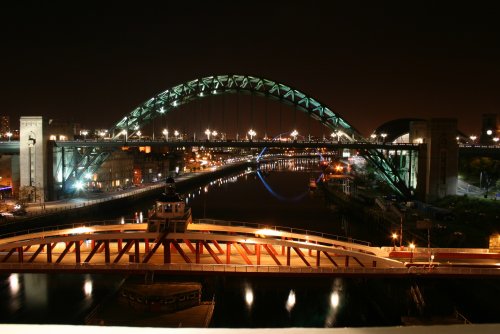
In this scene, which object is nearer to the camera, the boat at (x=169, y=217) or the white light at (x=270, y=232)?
the boat at (x=169, y=217)

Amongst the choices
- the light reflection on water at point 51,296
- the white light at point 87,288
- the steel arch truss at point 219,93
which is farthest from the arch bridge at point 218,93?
the white light at point 87,288

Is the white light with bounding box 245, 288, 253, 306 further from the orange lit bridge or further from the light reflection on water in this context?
the light reflection on water

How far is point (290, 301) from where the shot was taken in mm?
17953

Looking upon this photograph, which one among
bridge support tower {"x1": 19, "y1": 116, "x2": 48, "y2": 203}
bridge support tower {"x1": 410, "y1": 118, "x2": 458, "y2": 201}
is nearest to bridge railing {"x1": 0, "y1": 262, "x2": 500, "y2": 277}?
bridge support tower {"x1": 410, "y1": 118, "x2": 458, "y2": 201}

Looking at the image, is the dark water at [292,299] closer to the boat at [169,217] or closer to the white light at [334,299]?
the white light at [334,299]

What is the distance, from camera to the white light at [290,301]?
681 inches

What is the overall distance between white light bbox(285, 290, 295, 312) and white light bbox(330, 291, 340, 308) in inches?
57.7

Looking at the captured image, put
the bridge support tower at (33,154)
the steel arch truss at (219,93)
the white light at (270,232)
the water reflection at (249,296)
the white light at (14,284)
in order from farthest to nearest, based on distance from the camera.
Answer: the steel arch truss at (219,93), the bridge support tower at (33,154), the white light at (14,284), the white light at (270,232), the water reflection at (249,296)

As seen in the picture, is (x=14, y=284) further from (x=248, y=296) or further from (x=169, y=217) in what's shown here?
(x=248, y=296)

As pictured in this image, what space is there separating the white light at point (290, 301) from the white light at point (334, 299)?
146 cm

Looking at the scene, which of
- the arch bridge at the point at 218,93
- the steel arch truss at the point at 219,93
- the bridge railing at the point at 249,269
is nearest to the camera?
the bridge railing at the point at 249,269

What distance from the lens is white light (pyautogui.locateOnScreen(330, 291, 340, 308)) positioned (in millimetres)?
17734

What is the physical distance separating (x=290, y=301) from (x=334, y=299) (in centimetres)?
175

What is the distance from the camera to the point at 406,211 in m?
34.4
